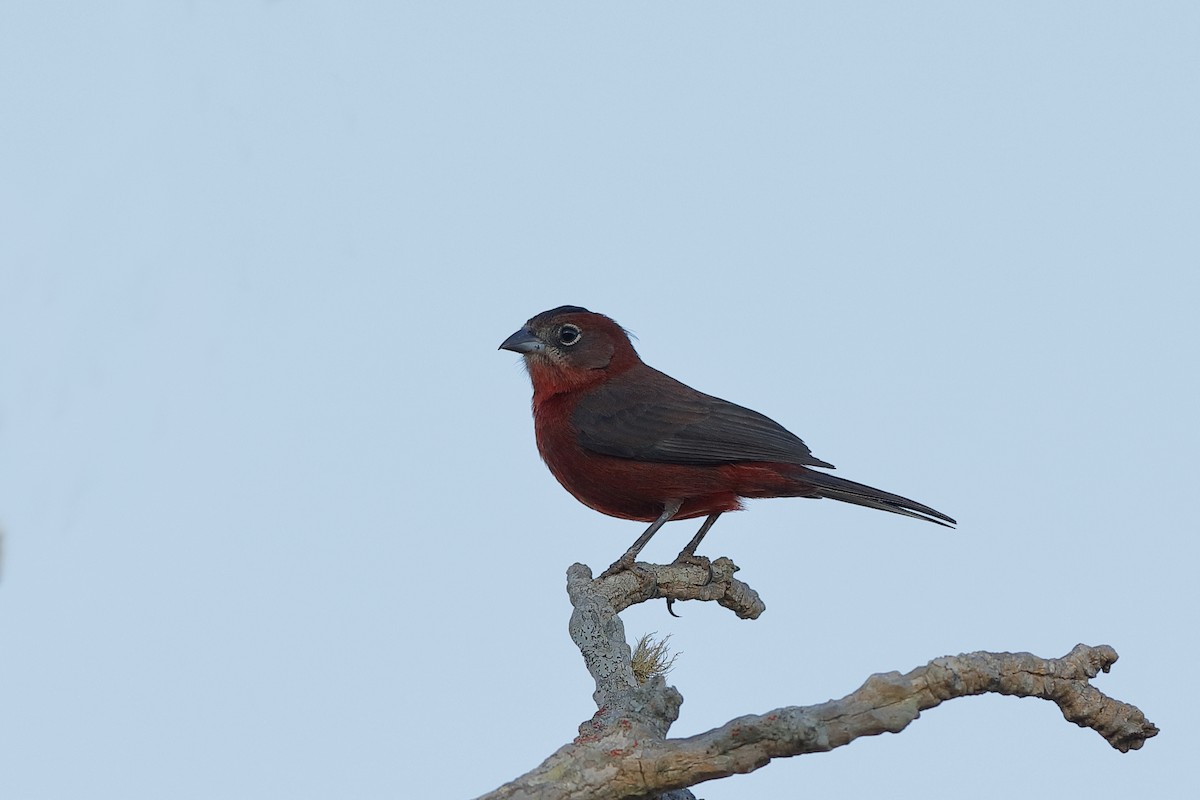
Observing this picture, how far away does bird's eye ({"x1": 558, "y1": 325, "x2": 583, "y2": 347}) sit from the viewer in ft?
24.0

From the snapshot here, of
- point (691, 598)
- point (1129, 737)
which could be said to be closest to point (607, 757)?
point (1129, 737)

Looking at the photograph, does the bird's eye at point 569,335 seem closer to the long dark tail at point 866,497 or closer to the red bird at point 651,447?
the red bird at point 651,447

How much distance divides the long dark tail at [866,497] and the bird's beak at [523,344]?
64.5 inches

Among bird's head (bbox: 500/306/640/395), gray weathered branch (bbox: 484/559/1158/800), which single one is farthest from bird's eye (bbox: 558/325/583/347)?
gray weathered branch (bbox: 484/559/1158/800)

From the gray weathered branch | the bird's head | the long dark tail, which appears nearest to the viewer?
the gray weathered branch

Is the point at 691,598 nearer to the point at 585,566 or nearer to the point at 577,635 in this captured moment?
the point at 585,566

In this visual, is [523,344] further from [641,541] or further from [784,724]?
[784,724]

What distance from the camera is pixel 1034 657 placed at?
173 inches

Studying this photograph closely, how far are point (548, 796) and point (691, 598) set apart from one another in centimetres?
245

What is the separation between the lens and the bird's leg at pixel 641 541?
6.30 meters

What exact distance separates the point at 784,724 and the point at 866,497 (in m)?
2.52

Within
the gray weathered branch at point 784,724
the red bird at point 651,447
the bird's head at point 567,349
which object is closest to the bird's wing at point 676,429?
the red bird at point 651,447

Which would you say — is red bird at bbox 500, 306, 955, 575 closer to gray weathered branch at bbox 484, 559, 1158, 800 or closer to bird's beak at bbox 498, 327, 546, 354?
bird's beak at bbox 498, 327, 546, 354

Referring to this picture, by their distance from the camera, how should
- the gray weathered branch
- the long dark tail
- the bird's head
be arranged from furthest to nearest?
the bird's head < the long dark tail < the gray weathered branch
